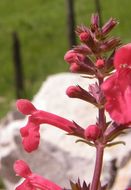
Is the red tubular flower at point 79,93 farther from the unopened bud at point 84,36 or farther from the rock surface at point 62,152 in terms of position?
the rock surface at point 62,152

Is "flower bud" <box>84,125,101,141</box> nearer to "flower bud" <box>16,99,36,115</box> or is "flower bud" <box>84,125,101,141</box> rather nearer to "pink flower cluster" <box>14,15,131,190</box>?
"pink flower cluster" <box>14,15,131,190</box>

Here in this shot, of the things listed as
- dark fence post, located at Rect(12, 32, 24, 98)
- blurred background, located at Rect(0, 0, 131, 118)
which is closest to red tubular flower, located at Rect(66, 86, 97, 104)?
blurred background, located at Rect(0, 0, 131, 118)

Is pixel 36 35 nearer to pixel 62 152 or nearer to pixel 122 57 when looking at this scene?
pixel 62 152

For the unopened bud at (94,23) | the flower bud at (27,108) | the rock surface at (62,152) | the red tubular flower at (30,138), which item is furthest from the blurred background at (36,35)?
the unopened bud at (94,23)

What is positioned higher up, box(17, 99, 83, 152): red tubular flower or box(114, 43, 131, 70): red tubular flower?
box(114, 43, 131, 70): red tubular flower

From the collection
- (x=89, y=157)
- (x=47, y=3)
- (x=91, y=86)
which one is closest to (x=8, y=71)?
(x=47, y=3)

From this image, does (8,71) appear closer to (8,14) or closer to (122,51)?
(8,14)

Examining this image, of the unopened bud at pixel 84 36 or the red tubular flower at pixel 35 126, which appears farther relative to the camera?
the red tubular flower at pixel 35 126
